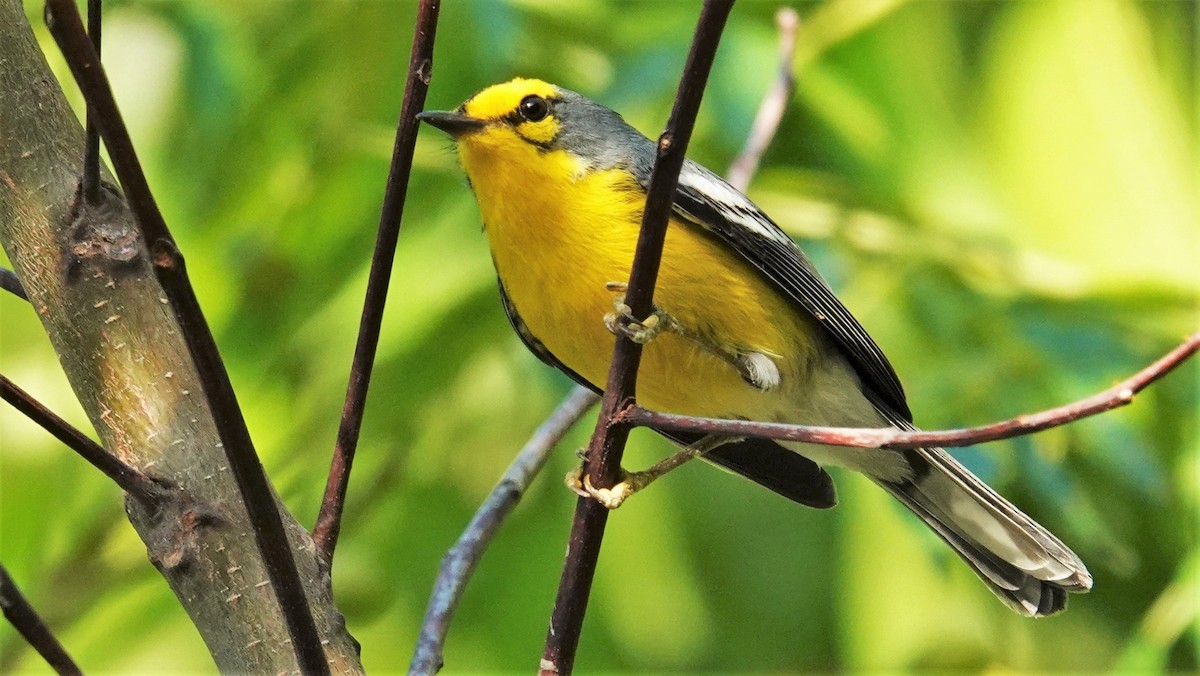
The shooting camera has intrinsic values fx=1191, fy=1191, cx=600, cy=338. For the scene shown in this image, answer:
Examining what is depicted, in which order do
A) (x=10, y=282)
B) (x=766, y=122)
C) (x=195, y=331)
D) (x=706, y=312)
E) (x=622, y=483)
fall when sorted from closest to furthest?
(x=195, y=331) → (x=10, y=282) → (x=622, y=483) → (x=706, y=312) → (x=766, y=122)

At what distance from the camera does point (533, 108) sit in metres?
2.46

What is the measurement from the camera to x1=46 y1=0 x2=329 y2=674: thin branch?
97cm

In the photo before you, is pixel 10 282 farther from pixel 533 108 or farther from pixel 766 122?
pixel 766 122

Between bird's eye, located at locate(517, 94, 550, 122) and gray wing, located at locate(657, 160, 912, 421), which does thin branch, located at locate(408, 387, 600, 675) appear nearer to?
gray wing, located at locate(657, 160, 912, 421)

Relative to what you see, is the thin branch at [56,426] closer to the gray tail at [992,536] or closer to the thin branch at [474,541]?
the thin branch at [474,541]

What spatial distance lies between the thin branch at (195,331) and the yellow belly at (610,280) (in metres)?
1.05

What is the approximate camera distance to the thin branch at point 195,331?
970mm

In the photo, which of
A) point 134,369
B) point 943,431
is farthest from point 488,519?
point 943,431

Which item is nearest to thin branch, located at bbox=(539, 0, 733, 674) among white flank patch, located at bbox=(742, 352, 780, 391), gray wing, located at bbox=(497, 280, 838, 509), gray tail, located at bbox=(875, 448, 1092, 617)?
white flank patch, located at bbox=(742, 352, 780, 391)

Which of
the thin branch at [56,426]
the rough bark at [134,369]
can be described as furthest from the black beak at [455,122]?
the thin branch at [56,426]

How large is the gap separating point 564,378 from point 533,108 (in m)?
0.73

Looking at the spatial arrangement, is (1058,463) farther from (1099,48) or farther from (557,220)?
(1099,48)

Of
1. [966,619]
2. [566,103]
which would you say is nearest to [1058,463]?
[966,619]

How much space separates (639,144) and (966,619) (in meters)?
2.08
